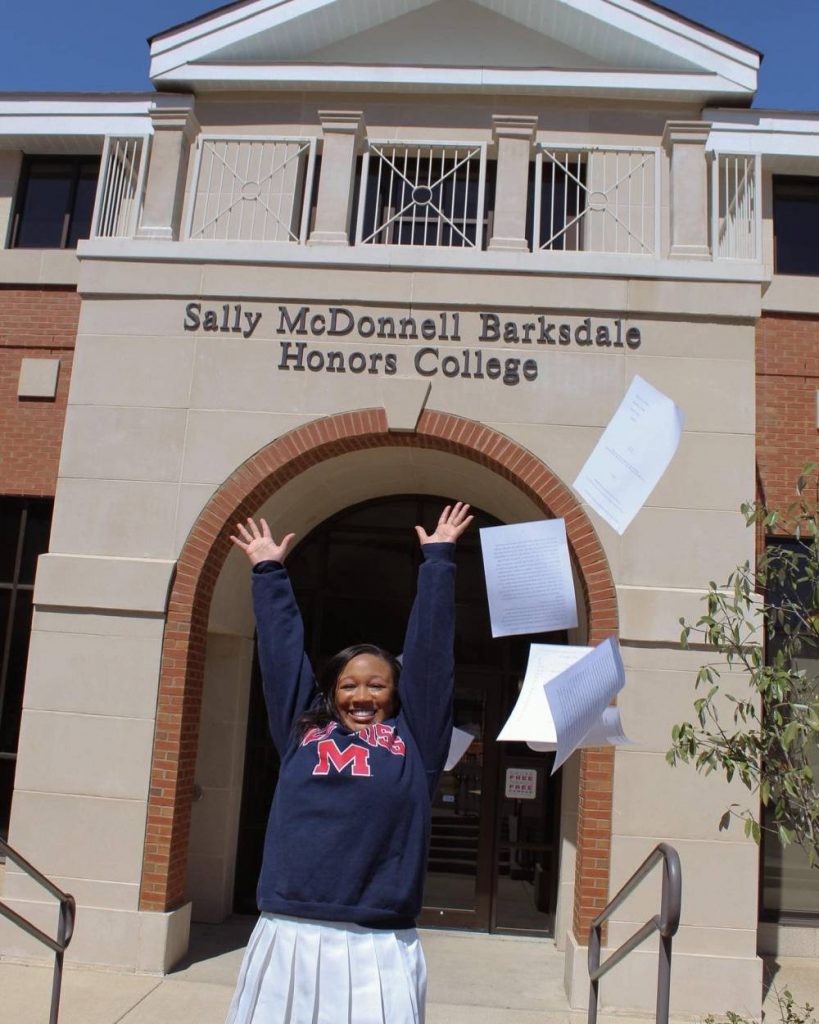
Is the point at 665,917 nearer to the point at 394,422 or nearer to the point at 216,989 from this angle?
the point at 216,989

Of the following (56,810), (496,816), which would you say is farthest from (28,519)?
(496,816)

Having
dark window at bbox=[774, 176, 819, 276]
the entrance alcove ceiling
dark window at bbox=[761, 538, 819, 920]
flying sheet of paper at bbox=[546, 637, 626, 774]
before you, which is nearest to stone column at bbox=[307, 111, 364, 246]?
the entrance alcove ceiling

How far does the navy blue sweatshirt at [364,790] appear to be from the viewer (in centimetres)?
252

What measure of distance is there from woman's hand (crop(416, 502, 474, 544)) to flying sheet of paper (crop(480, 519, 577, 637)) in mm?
947

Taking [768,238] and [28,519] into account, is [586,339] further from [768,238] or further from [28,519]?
[28,519]

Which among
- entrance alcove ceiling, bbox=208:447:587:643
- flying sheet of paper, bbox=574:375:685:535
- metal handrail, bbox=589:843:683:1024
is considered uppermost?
entrance alcove ceiling, bbox=208:447:587:643

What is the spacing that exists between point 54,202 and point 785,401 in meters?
7.56

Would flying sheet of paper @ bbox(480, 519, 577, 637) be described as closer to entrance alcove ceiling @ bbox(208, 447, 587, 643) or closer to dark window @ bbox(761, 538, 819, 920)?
entrance alcove ceiling @ bbox(208, 447, 587, 643)

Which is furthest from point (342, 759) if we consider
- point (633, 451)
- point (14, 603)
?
point (14, 603)

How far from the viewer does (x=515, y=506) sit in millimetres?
8164

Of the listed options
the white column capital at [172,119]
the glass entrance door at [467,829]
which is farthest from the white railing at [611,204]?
the glass entrance door at [467,829]

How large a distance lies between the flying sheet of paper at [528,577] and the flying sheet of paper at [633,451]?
46cm

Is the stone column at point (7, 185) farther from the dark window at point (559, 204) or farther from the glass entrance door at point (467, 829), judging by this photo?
the glass entrance door at point (467, 829)

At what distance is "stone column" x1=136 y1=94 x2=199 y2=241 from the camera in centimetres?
784
